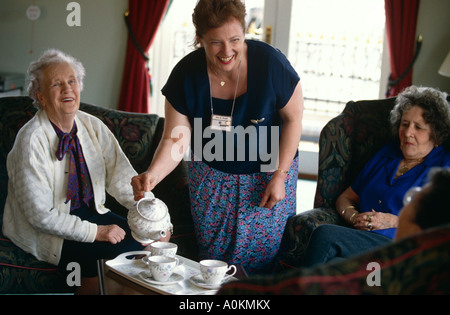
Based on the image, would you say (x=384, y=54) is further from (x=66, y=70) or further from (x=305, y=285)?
(x=305, y=285)

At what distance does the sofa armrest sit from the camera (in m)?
2.45

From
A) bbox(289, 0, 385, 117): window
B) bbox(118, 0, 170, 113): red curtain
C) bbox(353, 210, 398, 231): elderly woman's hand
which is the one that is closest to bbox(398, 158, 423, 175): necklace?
bbox(353, 210, 398, 231): elderly woman's hand

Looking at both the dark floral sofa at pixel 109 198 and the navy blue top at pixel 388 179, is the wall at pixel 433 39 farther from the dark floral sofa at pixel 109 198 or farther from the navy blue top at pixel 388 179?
the dark floral sofa at pixel 109 198

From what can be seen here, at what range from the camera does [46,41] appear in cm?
527

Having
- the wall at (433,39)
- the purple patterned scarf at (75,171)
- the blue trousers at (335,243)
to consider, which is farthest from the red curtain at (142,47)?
the blue trousers at (335,243)

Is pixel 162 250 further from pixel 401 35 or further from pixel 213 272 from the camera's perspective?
pixel 401 35

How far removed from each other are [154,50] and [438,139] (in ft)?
11.3

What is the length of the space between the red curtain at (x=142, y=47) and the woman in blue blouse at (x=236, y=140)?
2853mm

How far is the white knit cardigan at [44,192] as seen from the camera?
231 cm

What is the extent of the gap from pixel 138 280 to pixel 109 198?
1.02 metres

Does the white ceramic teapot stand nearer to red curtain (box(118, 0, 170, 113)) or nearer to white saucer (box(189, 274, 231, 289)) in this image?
white saucer (box(189, 274, 231, 289))

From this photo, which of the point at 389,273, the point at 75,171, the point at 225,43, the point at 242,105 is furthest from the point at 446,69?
the point at 389,273

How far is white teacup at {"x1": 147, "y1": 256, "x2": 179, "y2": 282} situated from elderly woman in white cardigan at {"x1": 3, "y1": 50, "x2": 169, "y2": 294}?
Result: 59 cm

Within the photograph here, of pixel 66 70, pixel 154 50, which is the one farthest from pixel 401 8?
pixel 66 70
